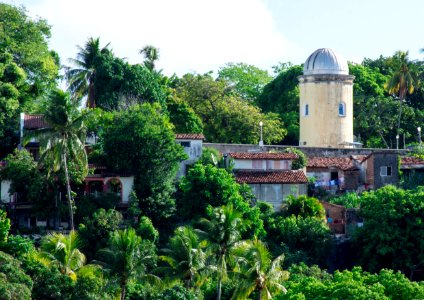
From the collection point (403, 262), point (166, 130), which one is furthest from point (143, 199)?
point (403, 262)

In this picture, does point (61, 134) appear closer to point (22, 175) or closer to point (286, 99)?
point (22, 175)

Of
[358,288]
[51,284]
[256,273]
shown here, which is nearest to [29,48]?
[51,284]

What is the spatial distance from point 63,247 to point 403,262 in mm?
15689

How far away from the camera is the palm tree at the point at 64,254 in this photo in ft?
173

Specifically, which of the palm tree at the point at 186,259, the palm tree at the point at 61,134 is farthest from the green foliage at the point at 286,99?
the palm tree at the point at 186,259

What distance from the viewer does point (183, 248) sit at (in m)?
51.4

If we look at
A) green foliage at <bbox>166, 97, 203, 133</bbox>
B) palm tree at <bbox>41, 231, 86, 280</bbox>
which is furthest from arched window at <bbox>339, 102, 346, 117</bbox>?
palm tree at <bbox>41, 231, 86, 280</bbox>

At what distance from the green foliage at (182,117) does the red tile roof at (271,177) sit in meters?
7.62

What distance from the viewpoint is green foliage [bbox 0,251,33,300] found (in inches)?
1905

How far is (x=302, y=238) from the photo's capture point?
196ft

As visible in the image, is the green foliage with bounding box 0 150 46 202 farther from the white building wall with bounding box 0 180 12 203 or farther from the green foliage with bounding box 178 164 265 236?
the green foliage with bounding box 178 164 265 236

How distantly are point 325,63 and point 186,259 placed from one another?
80.0ft

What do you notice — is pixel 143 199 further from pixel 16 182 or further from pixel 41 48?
pixel 41 48

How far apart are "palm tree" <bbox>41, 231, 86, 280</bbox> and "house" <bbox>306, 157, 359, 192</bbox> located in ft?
57.9
